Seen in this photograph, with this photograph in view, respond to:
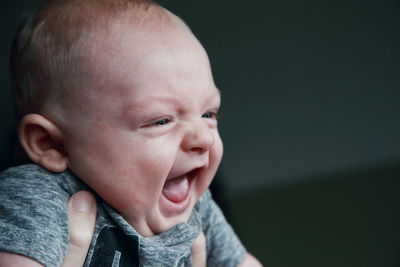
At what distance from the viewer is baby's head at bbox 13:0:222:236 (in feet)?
Result: 2.92

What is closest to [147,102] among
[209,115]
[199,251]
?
[209,115]

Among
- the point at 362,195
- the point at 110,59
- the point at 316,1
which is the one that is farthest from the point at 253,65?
the point at 110,59

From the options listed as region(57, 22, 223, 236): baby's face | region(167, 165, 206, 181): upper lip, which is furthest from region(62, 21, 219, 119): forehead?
region(167, 165, 206, 181): upper lip

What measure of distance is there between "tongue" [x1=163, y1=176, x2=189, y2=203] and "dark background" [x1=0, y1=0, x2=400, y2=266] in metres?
0.46

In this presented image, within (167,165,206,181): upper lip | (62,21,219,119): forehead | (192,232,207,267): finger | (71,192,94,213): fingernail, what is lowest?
(192,232,207,267): finger

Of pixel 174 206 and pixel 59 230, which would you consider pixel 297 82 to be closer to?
pixel 174 206

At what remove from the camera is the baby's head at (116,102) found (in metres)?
0.89

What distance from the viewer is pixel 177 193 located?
3.24 feet

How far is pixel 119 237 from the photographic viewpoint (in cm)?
93

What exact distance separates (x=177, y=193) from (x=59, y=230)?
0.25 m

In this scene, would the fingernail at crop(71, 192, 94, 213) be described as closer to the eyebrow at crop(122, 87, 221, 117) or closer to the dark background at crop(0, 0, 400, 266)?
the eyebrow at crop(122, 87, 221, 117)

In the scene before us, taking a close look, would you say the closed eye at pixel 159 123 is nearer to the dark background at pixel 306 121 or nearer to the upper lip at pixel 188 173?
the upper lip at pixel 188 173

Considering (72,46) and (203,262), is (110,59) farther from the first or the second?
(203,262)

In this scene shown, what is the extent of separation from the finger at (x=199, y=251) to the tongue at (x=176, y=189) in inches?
6.2
